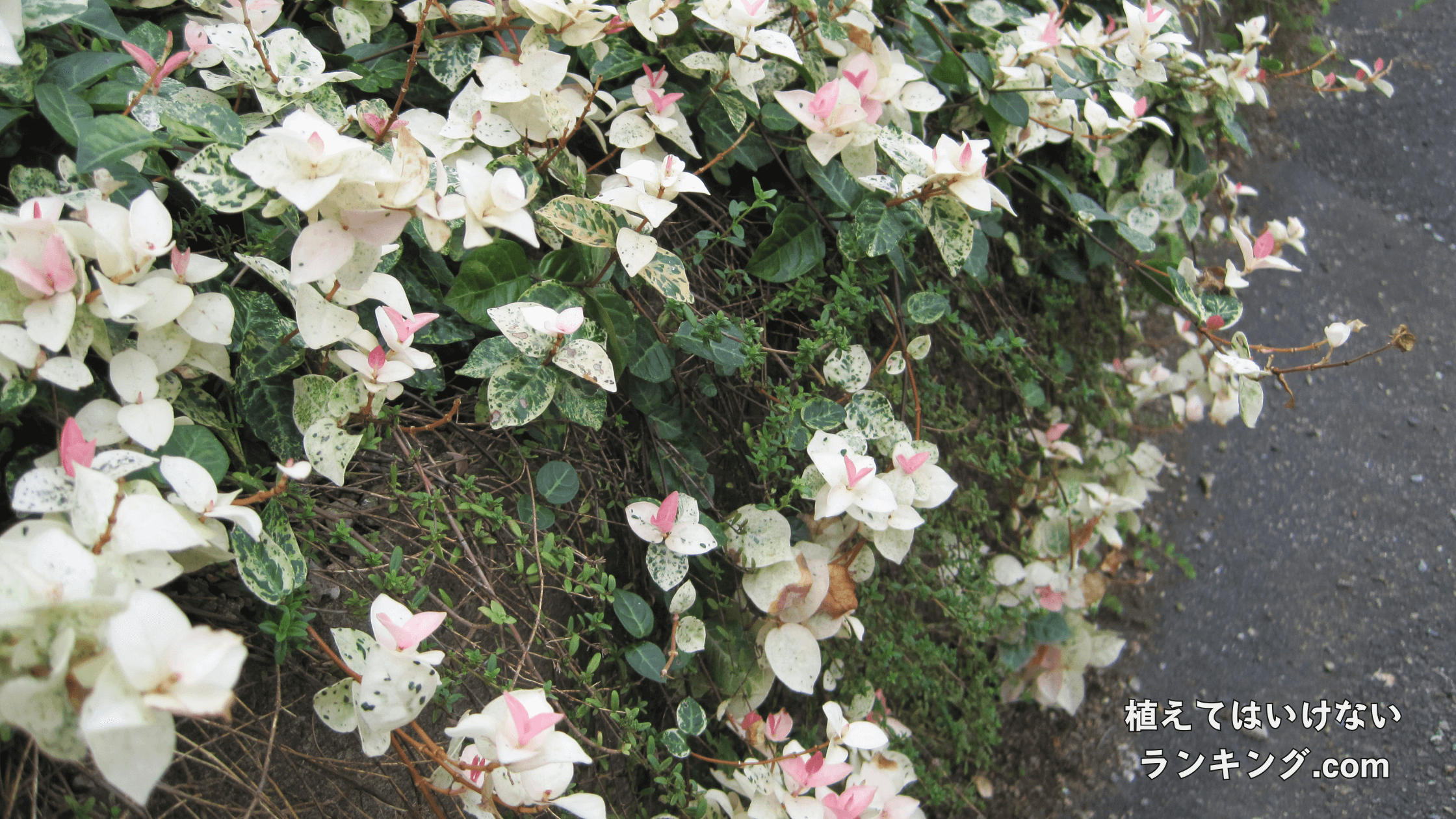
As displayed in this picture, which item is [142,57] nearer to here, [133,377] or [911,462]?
[133,377]

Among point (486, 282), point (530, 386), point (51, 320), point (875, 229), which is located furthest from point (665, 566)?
point (51, 320)

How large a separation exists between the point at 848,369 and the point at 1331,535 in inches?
57.4

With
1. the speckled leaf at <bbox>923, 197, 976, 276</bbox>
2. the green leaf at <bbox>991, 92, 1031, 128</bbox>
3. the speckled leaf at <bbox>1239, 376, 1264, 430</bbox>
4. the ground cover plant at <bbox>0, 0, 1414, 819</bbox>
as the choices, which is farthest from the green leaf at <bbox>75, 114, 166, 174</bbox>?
the speckled leaf at <bbox>1239, 376, 1264, 430</bbox>

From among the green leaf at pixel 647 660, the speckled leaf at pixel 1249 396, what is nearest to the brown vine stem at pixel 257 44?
the green leaf at pixel 647 660

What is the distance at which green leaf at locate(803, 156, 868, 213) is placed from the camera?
106cm

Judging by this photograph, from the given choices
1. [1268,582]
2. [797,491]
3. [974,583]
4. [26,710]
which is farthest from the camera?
[1268,582]

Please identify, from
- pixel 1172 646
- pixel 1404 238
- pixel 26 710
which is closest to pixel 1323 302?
pixel 1404 238

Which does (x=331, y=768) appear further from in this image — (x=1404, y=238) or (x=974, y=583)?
(x=1404, y=238)

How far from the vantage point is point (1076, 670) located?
1.54 m

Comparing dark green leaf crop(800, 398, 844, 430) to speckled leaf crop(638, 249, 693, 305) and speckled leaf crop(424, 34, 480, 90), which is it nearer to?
speckled leaf crop(638, 249, 693, 305)

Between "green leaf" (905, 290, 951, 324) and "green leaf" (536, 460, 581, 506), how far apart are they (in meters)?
0.49

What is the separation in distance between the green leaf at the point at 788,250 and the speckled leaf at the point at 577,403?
1.01ft

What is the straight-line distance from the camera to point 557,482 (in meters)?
0.91

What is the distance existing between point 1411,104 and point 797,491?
8.48 ft
